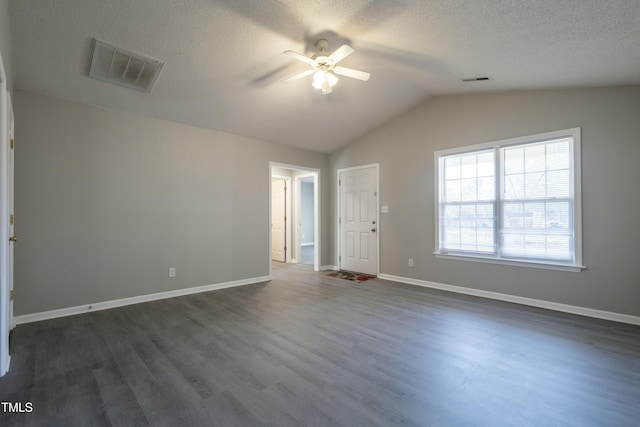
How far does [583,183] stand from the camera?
11.0 feet

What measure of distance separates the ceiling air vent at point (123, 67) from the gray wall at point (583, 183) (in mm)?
3755

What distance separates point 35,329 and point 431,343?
154 inches

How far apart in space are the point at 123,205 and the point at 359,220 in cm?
394

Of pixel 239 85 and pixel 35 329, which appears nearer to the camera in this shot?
pixel 35 329

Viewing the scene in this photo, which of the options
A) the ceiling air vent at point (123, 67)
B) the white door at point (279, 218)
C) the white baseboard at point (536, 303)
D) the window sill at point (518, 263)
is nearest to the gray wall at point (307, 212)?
the white door at point (279, 218)

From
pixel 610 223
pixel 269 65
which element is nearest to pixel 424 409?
pixel 610 223

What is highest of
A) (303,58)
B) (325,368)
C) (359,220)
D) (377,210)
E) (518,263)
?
(303,58)

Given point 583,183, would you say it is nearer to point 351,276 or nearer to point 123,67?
point 351,276

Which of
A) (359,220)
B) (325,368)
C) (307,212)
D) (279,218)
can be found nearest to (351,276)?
(359,220)

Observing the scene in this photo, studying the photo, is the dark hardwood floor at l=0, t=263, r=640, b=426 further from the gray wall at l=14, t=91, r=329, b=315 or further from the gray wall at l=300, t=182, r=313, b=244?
the gray wall at l=300, t=182, r=313, b=244

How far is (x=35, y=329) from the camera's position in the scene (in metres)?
2.91

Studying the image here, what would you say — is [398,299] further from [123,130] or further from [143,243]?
[123,130]

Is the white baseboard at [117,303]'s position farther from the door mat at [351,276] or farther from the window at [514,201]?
the window at [514,201]

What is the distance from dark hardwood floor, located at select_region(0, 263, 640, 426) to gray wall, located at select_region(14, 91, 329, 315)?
53 cm
